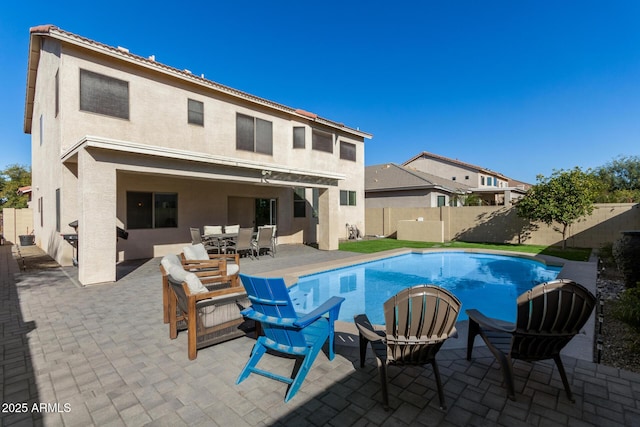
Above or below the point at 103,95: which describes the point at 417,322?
below

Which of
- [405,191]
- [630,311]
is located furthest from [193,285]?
[405,191]

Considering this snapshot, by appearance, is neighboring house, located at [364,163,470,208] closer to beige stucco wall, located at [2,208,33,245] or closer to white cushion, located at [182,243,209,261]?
white cushion, located at [182,243,209,261]

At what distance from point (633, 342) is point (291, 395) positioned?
470cm

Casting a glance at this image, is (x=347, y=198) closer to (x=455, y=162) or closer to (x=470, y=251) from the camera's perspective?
(x=470, y=251)

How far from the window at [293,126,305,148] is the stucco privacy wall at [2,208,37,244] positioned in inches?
656

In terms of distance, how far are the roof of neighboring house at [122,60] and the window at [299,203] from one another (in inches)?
163

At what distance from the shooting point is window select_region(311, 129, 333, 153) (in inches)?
692

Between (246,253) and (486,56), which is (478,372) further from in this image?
(486,56)

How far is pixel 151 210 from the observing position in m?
12.2

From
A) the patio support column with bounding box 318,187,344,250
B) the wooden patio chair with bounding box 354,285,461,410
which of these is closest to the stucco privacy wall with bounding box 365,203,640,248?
the patio support column with bounding box 318,187,344,250

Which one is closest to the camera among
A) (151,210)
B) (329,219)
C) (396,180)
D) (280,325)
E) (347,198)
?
(280,325)

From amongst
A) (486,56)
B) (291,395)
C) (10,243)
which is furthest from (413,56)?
(10,243)

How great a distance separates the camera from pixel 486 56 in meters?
18.2

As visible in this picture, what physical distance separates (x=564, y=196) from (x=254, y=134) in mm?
15161
